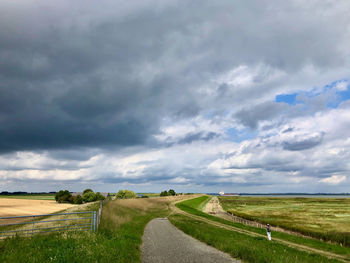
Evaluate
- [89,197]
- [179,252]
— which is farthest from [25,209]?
[179,252]

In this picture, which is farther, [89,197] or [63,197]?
[63,197]

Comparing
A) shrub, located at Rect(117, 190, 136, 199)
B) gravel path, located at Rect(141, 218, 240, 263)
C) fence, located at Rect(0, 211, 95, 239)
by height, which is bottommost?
shrub, located at Rect(117, 190, 136, 199)

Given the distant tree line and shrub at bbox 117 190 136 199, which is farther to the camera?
shrub at bbox 117 190 136 199

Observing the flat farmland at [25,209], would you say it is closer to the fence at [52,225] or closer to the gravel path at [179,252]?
the fence at [52,225]

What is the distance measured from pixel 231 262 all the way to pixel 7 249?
14.3 metres

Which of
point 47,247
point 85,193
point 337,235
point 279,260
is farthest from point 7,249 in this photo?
point 85,193

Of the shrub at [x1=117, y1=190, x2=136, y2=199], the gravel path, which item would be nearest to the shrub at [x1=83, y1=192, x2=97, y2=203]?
the shrub at [x1=117, y1=190, x2=136, y2=199]

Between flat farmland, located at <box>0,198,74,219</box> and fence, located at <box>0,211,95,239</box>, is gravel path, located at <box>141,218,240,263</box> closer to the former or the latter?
fence, located at <box>0,211,95,239</box>

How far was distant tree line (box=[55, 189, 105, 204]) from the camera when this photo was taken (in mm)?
140750

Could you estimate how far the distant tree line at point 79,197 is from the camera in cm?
14075

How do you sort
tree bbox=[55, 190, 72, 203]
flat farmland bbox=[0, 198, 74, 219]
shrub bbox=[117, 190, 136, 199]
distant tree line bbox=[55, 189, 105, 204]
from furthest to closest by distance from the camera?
tree bbox=[55, 190, 72, 203], shrub bbox=[117, 190, 136, 199], distant tree line bbox=[55, 189, 105, 204], flat farmland bbox=[0, 198, 74, 219]

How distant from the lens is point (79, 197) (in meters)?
143

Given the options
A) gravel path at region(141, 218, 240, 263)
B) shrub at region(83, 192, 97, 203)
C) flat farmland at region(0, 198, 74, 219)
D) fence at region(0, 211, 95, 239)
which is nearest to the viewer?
gravel path at region(141, 218, 240, 263)

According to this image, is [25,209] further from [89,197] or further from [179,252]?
[179,252]
